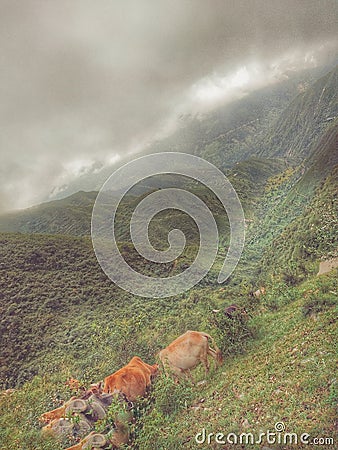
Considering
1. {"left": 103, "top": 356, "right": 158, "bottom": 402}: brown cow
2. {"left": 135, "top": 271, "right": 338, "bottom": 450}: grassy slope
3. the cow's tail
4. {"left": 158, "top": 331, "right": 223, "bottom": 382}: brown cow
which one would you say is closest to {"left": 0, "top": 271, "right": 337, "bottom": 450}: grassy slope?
{"left": 135, "top": 271, "right": 338, "bottom": 450}: grassy slope

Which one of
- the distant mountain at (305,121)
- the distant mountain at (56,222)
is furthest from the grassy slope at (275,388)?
the distant mountain at (305,121)

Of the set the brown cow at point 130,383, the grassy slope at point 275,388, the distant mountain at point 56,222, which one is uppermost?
the distant mountain at point 56,222

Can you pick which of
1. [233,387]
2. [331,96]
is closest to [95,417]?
[233,387]

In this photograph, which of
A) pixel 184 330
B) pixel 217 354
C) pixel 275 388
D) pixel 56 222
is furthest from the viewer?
pixel 56 222

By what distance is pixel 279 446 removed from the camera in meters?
5.32

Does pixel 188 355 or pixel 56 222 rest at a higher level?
pixel 56 222

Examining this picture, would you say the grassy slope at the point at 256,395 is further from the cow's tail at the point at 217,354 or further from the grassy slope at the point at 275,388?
the cow's tail at the point at 217,354

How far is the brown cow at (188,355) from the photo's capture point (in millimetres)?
9414

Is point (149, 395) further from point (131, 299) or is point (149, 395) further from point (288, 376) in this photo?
point (131, 299)

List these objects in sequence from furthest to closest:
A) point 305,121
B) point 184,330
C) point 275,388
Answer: point 305,121, point 184,330, point 275,388

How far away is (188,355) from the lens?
9469 millimetres

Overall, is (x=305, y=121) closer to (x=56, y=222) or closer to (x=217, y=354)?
(x=56, y=222)

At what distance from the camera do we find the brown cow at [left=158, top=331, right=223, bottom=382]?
941 centimetres

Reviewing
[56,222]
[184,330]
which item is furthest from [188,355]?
[56,222]
